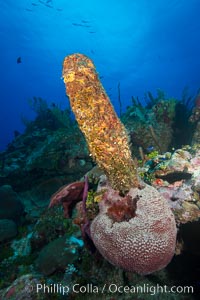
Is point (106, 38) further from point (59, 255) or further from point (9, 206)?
point (59, 255)

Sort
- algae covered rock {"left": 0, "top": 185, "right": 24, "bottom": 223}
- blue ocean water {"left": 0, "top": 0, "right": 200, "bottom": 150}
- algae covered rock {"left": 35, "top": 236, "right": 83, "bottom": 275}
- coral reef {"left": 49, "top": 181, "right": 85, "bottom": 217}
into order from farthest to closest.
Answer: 1. blue ocean water {"left": 0, "top": 0, "right": 200, "bottom": 150}
2. algae covered rock {"left": 0, "top": 185, "right": 24, "bottom": 223}
3. algae covered rock {"left": 35, "top": 236, "right": 83, "bottom": 275}
4. coral reef {"left": 49, "top": 181, "right": 85, "bottom": 217}

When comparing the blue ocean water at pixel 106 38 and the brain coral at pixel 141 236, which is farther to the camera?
the blue ocean water at pixel 106 38

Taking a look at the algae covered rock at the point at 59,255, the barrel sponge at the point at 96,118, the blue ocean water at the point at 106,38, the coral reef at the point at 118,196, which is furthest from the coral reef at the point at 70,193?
the blue ocean water at the point at 106,38

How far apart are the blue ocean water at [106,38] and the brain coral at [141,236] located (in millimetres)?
15864

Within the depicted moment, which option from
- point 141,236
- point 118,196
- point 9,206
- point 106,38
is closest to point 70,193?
point 118,196

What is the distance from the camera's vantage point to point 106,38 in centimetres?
5297

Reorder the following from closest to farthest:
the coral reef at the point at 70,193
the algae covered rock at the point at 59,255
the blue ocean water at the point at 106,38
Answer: the coral reef at the point at 70,193
the algae covered rock at the point at 59,255
the blue ocean water at the point at 106,38

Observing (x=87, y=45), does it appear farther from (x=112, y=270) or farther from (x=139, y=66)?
(x=112, y=270)

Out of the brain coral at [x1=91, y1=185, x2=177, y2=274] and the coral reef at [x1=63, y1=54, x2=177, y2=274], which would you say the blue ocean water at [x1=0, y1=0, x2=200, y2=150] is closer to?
the coral reef at [x1=63, y1=54, x2=177, y2=274]

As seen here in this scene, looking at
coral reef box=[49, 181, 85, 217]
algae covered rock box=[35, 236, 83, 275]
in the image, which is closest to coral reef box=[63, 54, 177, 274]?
coral reef box=[49, 181, 85, 217]

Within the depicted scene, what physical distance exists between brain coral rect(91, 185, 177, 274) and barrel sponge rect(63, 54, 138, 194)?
1.48ft

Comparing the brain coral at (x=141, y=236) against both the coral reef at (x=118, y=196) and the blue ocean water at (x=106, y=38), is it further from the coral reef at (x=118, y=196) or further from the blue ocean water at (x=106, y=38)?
the blue ocean water at (x=106, y=38)

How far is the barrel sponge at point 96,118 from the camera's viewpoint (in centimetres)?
279

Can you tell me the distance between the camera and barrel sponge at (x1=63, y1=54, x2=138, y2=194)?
110 inches
